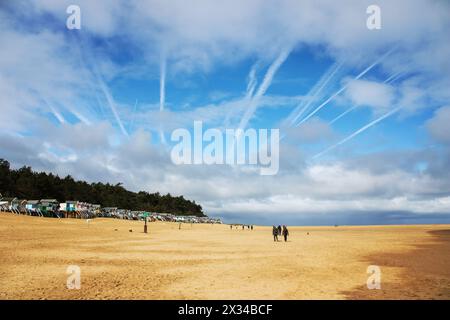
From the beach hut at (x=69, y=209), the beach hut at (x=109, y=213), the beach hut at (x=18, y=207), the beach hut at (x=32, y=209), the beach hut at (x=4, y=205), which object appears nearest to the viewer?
the beach hut at (x=4, y=205)

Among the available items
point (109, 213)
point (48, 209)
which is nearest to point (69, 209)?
point (48, 209)

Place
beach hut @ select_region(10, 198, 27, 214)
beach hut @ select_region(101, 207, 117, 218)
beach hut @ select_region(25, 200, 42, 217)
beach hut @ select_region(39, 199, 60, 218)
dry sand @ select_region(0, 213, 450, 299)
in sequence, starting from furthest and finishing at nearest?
1. beach hut @ select_region(101, 207, 117, 218)
2. beach hut @ select_region(39, 199, 60, 218)
3. beach hut @ select_region(25, 200, 42, 217)
4. beach hut @ select_region(10, 198, 27, 214)
5. dry sand @ select_region(0, 213, 450, 299)

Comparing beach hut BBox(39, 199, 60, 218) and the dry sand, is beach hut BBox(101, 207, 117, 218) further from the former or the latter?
the dry sand

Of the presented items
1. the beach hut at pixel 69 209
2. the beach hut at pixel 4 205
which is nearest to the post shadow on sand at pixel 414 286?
the beach hut at pixel 4 205

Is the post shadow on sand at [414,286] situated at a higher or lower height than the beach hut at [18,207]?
lower

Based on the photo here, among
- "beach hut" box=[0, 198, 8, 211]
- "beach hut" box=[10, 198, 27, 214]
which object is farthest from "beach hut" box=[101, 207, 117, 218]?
"beach hut" box=[0, 198, 8, 211]

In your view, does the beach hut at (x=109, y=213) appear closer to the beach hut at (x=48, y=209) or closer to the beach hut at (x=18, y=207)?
the beach hut at (x=48, y=209)

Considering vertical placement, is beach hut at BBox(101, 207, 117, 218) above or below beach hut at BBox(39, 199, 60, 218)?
below

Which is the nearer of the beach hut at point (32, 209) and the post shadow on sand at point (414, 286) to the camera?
the post shadow on sand at point (414, 286)

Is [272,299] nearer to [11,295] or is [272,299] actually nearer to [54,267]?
[11,295]

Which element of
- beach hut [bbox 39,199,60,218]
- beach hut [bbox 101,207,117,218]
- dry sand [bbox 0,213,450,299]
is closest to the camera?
dry sand [bbox 0,213,450,299]

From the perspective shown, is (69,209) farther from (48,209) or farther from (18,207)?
(18,207)

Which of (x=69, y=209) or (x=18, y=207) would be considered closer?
(x=18, y=207)
